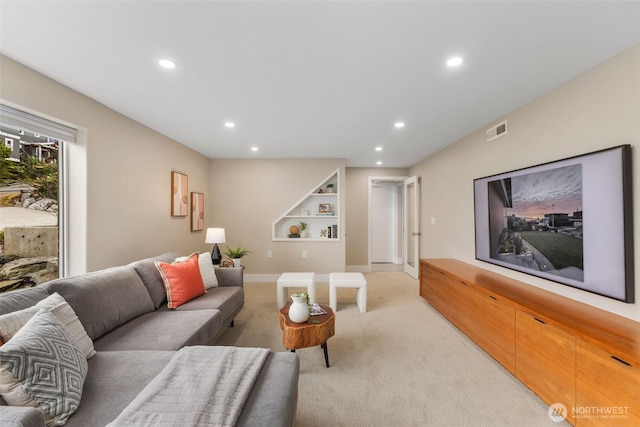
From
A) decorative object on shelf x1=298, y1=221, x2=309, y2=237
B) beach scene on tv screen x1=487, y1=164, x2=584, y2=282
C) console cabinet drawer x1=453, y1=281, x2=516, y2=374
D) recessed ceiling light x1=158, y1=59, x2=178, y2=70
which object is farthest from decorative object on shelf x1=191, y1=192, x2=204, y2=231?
beach scene on tv screen x1=487, y1=164, x2=584, y2=282

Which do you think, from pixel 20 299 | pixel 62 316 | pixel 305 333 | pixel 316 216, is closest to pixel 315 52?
pixel 305 333

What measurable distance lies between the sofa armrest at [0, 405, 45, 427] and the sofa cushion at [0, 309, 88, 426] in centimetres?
15

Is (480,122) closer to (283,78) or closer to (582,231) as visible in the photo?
(582,231)

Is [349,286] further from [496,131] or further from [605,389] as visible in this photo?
[496,131]

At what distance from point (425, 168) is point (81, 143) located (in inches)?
194

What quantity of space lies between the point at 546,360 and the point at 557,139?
1730mm

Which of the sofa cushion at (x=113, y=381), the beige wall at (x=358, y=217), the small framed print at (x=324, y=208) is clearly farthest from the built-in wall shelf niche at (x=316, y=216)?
the sofa cushion at (x=113, y=381)

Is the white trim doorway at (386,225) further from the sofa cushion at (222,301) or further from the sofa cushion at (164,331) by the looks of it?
the sofa cushion at (164,331)

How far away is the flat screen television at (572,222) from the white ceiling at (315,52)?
0.73 metres

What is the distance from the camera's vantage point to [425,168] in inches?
194

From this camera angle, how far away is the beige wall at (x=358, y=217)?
5770 millimetres

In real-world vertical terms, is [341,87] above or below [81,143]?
above

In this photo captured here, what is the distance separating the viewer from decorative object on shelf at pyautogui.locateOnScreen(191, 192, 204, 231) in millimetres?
4285

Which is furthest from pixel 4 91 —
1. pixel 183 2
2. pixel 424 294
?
pixel 424 294
